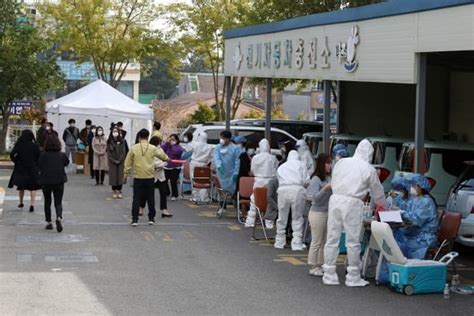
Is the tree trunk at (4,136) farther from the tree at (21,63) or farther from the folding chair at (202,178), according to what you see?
the folding chair at (202,178)

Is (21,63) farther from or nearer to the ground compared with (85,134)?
farther from the ground

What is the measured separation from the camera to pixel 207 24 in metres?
42.3

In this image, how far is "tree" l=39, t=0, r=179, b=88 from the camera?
43281 mm

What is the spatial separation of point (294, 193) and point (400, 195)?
2615 millimetres

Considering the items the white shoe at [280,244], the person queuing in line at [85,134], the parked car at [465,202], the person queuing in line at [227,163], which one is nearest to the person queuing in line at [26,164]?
the person queuing in line at [227,163]

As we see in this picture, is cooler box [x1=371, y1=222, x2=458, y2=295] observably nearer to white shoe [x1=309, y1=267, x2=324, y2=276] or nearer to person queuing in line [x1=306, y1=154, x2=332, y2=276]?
person queuing in line [x1=306, y1=154, x2=332, y2=276]

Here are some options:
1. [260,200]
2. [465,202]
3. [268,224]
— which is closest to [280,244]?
[260,200]

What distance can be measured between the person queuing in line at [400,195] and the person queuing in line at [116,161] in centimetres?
1119

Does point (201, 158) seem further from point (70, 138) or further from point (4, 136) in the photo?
point (4, 136)

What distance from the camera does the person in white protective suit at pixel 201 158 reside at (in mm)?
21734

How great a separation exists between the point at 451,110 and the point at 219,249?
35.9ft

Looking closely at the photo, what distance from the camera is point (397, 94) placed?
2534cm

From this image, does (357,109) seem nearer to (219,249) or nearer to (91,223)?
(91,223)

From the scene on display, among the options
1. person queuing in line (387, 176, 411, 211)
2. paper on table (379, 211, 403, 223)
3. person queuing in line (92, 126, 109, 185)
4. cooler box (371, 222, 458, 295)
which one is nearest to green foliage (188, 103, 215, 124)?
person queuing in line (92, 126, 109, 185)
